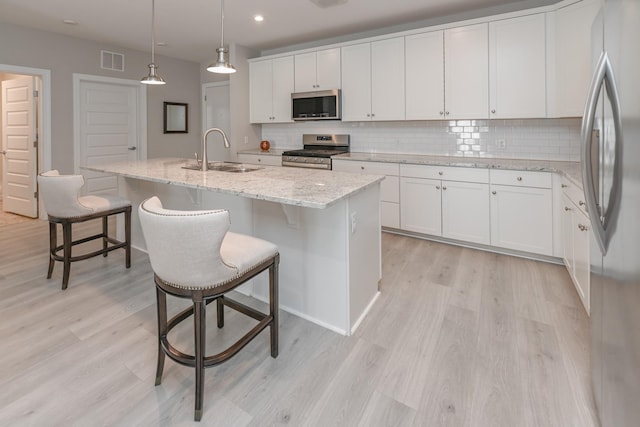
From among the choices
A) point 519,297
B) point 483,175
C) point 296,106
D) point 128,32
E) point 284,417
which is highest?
point 128,32

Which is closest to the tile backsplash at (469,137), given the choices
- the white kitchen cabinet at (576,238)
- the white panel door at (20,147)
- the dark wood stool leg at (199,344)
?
the white kitchen cabinet at (576,238)

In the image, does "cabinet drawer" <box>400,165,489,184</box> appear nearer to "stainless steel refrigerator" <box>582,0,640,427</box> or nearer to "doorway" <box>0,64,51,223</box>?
"stainless steel refrigerator" <box>582,0,640,427</box>

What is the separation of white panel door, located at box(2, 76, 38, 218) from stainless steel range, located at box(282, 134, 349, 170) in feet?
11.2

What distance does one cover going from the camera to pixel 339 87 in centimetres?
464

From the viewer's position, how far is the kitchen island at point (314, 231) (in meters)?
2.03

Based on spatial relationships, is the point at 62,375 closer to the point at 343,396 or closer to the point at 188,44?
the point at 343,396

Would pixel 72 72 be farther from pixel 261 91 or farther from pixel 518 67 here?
pixel 518 67

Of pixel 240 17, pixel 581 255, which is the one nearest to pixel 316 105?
pixel 240 17

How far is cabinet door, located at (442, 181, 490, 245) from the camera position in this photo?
3521 mm

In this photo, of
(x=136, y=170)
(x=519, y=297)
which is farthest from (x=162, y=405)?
(x=519, y=297)

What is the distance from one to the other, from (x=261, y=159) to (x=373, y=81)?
6.16 feet

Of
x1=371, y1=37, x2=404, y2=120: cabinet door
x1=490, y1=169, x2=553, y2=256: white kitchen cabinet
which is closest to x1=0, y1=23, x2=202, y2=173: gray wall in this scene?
x1=371, y1=37, x2=404, y2=120: cabinet door

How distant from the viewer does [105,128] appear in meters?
5.43

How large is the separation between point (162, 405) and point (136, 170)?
6.17ft
